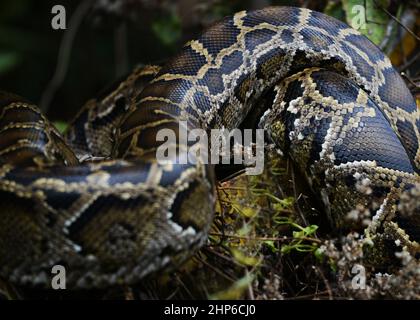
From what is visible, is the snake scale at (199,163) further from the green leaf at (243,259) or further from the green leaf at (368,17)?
the green leaf at (368,17)

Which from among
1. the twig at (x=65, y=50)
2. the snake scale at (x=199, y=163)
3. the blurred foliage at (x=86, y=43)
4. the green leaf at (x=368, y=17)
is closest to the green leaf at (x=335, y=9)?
the green leaf at (x=368, y=17)

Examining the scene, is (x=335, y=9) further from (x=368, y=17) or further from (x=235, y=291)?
(x=235, y=291)

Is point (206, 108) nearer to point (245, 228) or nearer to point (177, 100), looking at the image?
point (177, 100)

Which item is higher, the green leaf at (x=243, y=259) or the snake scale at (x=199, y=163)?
the snake scale at (x=199, y=163)

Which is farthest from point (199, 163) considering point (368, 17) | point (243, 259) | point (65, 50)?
point (65, 50)

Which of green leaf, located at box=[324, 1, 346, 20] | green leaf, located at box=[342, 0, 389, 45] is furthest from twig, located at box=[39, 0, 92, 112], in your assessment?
green leaf, located at box=[342, 0, 389, 45]

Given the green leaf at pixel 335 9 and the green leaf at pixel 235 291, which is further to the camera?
the green leaf at pixel 335 9

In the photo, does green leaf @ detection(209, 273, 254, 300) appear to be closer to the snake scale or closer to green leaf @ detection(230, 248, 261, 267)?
green leaf @ detection(230, 248, 261, 267)

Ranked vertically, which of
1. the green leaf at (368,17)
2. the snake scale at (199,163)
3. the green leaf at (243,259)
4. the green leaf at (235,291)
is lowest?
the green leaf at (235,291)
